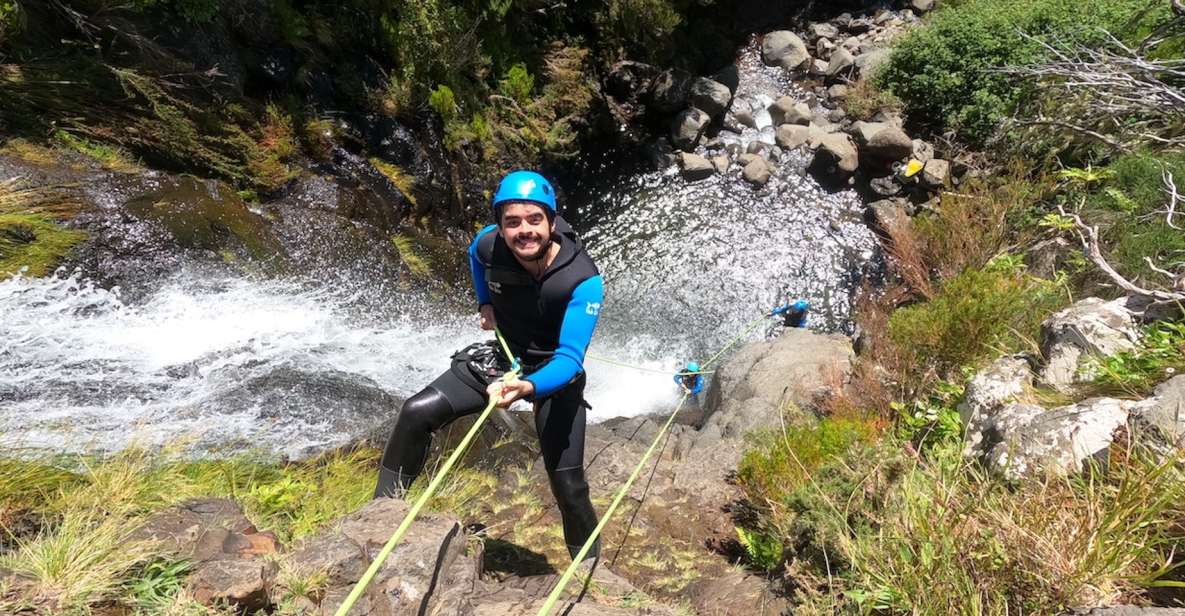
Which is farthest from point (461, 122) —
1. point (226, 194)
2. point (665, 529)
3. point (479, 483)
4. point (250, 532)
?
point (250, 532)

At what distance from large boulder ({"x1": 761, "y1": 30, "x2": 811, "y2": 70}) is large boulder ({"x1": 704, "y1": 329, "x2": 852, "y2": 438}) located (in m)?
8.06

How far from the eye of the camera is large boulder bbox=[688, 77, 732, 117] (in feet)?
38.6

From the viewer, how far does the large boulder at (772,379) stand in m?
5.60

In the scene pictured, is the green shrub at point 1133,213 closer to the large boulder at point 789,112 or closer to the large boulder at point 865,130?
the large boulder at point 865,130

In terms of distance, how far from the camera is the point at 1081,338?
3951mm

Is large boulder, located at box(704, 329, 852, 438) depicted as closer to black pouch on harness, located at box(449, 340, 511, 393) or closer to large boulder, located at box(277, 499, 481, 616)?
black pouch on harness, located at box(449, 340, 511, 393)

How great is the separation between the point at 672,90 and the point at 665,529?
914cm

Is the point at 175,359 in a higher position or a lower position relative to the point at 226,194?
lower

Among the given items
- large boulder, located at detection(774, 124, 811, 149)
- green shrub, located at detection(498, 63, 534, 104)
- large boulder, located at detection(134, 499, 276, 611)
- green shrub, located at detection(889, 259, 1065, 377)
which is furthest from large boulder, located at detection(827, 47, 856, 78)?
large boulder, located at detection(134, 499, 276, 611)

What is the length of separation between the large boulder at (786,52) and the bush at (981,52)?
225 centimetres

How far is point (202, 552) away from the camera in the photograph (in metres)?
2.37

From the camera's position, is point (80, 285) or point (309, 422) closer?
point (309, 422)

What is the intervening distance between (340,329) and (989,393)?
5366 millimetres

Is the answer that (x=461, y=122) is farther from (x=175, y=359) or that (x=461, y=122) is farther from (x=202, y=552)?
(x=202, y=552)
